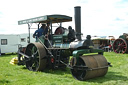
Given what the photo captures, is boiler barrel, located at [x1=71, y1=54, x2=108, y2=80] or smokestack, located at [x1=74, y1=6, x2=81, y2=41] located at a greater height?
smokestack, located at [x1=74, y1=6, x2=81, y2=41]

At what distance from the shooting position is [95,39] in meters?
25.9

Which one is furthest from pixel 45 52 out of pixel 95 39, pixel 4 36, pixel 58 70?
pixel 95 39

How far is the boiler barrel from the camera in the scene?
6.31 meters

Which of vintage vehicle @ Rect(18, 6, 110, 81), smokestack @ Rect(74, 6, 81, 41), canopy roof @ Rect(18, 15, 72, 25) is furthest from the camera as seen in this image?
canopy roof @ Rect(18, 15, 72, 25)

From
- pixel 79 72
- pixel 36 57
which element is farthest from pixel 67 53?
pixel 36 57

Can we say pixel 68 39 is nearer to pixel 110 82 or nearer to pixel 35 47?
pixel 35 47

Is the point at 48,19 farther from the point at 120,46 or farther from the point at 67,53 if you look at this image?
the point at 120,46

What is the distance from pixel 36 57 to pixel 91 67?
3091mm

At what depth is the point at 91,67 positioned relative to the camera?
20.7 ft

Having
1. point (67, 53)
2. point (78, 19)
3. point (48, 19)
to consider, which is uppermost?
point (48, 19)

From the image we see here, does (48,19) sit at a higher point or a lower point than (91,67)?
higher

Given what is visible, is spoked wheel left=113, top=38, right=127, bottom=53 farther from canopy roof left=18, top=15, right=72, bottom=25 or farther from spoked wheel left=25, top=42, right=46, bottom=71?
spoked wheel left=25, top=42, right=46, bottom=71

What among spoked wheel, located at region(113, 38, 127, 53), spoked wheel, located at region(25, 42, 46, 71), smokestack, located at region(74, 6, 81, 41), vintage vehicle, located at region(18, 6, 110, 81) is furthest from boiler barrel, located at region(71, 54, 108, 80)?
spoked wheel, located at region(113, 38, 127, 53)

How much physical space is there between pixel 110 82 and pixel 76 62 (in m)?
1.30
